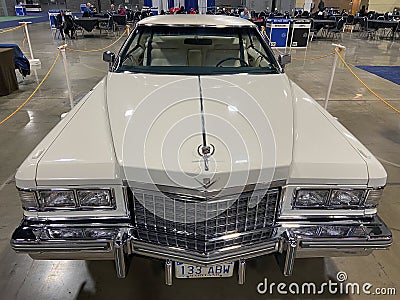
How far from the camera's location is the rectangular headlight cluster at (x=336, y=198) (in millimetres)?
1731

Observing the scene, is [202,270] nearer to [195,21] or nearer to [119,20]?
[195,21]

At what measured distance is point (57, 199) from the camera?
5.56ft

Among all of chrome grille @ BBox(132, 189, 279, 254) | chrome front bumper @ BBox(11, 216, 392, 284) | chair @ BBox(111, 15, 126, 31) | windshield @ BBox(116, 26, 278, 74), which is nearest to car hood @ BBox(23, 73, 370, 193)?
chrome grille @ BBox(132, 189, 279, 254)

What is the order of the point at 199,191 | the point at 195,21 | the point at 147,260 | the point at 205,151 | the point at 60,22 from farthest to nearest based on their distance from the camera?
the point at 60,22 < the point at 195,21 < the point at 147,260 < the point at 205,151 < the point at 199,191

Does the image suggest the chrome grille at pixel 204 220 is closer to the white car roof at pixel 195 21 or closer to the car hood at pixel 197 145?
the car hood at pixel 197 145

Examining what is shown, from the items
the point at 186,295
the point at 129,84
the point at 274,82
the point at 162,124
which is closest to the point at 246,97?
the point at 274,82

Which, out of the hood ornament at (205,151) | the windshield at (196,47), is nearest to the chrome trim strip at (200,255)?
the hood ornament at (205,151)

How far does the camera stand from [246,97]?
7.06 feet

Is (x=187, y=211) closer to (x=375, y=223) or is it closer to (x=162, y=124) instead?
(x=162, y=124)

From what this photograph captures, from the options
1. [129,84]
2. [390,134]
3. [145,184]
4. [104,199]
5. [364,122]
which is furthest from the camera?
[364,122]

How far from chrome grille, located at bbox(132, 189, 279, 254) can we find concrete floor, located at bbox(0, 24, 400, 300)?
0.61m

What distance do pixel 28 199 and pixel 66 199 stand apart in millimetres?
194

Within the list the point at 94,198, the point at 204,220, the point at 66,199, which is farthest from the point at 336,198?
the point at 66,199

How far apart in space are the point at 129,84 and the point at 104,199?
1006mm
